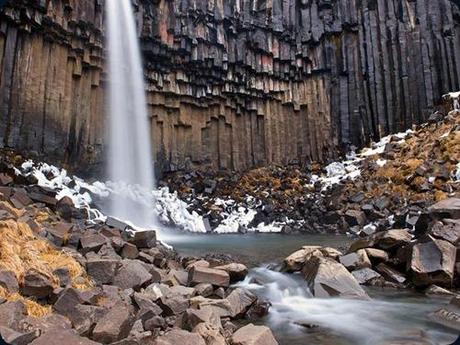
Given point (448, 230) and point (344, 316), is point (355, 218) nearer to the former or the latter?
point (448, 230)

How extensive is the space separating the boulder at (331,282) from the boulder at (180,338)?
416 centimetres

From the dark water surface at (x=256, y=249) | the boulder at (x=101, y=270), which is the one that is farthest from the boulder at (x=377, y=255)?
the boulder at (x=101, y=270)

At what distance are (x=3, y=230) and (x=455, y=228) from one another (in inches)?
404

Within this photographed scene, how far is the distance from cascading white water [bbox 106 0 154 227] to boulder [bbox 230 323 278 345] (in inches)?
749

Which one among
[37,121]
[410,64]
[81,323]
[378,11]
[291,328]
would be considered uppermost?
[378,11]

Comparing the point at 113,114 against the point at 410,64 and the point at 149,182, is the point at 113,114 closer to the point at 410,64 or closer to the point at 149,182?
the point at 149,182

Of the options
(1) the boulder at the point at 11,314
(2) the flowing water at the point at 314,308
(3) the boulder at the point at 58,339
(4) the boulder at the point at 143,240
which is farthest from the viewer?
(4) the boulder at the point at 143,240

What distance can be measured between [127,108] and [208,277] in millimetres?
20119

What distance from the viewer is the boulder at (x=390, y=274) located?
972cm

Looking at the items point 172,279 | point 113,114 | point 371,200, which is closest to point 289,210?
point 371,200

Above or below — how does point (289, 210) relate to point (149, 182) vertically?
below

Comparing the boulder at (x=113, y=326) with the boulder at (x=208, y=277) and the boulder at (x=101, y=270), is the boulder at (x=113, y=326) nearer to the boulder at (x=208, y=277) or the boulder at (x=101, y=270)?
the boulder at (x=101, y=270)

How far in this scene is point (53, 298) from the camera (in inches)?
248

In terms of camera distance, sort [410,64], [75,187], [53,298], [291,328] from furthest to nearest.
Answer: [410,64] < [75,187] < [291,328] < [53,298]
